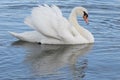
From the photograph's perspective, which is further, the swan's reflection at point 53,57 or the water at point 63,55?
the swan's reflection at point 53,57

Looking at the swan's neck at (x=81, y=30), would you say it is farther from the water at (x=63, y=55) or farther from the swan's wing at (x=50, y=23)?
the swan's wing at (x=50, y=23)

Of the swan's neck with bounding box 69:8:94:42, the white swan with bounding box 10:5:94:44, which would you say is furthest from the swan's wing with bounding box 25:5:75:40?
the swan's neck with bounding box 69:8:94:42

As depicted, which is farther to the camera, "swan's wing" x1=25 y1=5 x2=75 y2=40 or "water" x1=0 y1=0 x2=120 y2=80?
"swan's wing" x1=25 y1=5 x2=75 y2=40

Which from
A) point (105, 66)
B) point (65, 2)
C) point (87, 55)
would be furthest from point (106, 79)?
point (65, 2)

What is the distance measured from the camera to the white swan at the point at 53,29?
1447cm

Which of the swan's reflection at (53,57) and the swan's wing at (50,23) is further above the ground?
the swan's wing at (50,23)

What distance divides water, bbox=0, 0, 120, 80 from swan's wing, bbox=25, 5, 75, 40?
37 centimetres

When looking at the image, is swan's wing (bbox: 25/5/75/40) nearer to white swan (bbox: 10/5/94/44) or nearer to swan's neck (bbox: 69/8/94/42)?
white swan (bbox: 10/5/94/44)

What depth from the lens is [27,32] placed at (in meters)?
15.0

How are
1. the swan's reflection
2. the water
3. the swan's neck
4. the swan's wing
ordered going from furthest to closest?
1. the swan's neck
2. the swan's wing
3. the swan's reflection
4. the water

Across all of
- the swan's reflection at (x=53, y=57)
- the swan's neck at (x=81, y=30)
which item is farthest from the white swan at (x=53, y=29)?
the swan's reflection at (x=53, y=57)

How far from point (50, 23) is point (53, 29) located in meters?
0.18

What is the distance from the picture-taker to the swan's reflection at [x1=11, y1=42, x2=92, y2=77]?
12234mm

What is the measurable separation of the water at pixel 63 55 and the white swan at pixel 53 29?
0.66 feet
